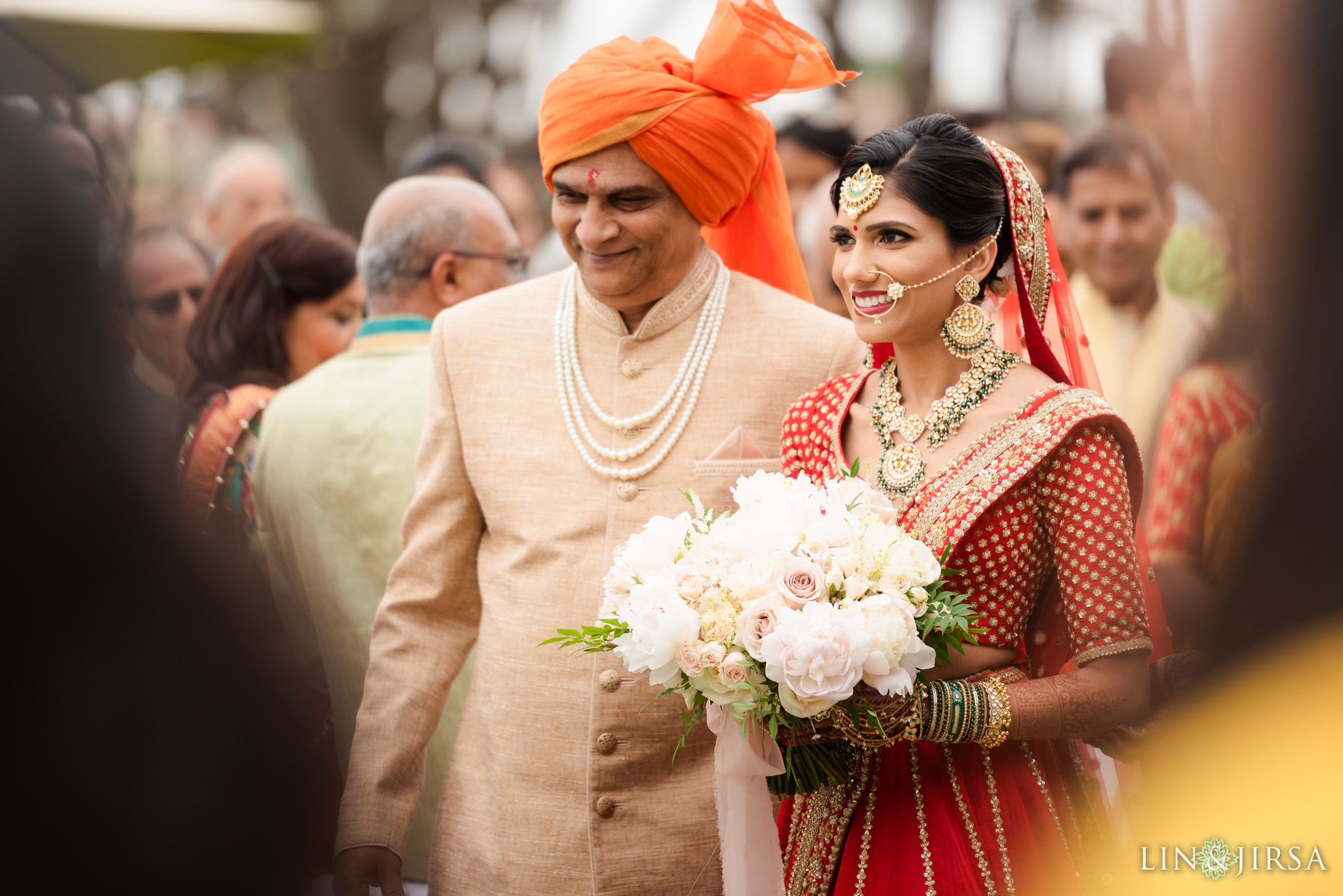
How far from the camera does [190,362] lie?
3.67 metres

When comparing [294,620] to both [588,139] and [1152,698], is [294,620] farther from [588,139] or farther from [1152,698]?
[1152,698]

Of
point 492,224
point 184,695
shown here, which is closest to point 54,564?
point 184,695

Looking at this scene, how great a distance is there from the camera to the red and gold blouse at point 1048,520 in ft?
5.77

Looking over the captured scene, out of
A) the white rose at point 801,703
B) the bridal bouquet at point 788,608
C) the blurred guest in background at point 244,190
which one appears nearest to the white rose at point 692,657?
the bridal bouquet at point 788,608

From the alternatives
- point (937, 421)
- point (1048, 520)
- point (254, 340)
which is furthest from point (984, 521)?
point (254, 340)

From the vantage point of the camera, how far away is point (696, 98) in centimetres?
225

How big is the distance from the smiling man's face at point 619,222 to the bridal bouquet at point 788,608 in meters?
0.71

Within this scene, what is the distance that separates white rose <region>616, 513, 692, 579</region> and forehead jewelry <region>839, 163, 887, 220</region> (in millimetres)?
634

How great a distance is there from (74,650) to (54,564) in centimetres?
9

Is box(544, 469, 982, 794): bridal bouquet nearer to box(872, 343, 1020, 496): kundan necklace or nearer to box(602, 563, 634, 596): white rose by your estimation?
box(602, 563, 634, 596): white rose

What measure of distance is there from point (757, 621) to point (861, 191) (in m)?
0.81

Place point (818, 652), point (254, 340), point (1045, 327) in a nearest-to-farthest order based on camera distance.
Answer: point (818, 652)
point (1045, 327)
point (254, 340)

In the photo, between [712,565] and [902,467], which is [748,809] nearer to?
[712,565]

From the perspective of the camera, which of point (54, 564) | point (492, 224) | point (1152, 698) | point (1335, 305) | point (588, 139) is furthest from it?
point (492, 224)
